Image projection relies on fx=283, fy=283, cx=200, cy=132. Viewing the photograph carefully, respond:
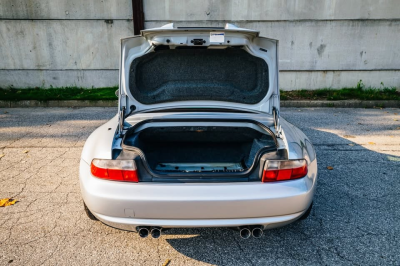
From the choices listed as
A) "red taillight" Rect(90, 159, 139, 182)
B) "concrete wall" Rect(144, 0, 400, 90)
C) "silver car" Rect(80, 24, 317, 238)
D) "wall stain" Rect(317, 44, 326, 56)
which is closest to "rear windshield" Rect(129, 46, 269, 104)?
"silver car" Rect(80, 24, 317, 238)

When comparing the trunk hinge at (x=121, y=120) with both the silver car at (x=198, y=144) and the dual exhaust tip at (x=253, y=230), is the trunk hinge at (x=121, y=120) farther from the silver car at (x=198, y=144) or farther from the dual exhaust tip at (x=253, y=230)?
the dual exhaust tip at (x=253, y=230)

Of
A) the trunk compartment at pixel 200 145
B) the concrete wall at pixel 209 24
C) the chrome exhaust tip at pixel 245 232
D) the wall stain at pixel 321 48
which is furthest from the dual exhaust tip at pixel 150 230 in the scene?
the wall stain at pixel 321 48

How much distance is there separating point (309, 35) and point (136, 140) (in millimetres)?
7293

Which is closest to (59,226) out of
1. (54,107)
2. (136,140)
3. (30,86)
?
(136,140)

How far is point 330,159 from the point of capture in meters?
3.91

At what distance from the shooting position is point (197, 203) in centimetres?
178

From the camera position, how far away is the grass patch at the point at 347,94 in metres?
7.70

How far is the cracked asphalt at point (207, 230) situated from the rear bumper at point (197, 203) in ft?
1.42

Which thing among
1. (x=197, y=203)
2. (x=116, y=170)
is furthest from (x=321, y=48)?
(x=116, y=170)

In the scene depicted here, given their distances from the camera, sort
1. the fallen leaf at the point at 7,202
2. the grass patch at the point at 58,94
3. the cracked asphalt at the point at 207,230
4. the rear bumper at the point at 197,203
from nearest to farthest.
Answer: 1. the rear bumper at the point at 197,203
2. the cracked asphalt at the point at 207,230
3. the fallen leaf at the point at 7,202
4. the grass patch at the point at 58,94

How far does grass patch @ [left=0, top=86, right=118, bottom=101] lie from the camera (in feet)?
24.5

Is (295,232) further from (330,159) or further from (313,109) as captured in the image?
(313,109)

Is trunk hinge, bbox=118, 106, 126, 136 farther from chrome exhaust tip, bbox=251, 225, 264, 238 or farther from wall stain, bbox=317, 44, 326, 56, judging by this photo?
wall stain, bbox=317, 44, 326, 56

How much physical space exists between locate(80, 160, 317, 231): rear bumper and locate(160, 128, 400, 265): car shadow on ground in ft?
1.41
